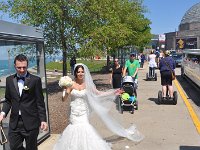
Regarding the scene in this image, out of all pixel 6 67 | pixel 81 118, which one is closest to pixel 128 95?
→ pixel 81 118

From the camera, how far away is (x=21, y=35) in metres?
6.90

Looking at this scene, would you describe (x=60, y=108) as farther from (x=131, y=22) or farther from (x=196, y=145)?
(x=131, y=22)

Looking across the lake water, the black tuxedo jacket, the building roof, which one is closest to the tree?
the lake water

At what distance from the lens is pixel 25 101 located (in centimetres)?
512

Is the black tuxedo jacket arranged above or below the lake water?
below

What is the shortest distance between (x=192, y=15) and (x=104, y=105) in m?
140

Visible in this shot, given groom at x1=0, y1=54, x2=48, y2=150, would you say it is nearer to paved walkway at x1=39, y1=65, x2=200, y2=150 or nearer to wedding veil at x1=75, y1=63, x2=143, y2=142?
wedding veil at x1=75, y1=63, x2=143, y2=142

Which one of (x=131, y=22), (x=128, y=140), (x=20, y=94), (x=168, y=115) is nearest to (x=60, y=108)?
(x=168, y=115)

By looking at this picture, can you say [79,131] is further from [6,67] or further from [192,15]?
[192,15]

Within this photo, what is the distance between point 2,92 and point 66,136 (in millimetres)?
1261

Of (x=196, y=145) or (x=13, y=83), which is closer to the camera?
(x=13, y=83)

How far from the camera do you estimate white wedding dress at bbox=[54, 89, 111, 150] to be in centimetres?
636

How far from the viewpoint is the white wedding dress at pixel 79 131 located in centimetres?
636

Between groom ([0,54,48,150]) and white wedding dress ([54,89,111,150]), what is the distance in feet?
4.04
